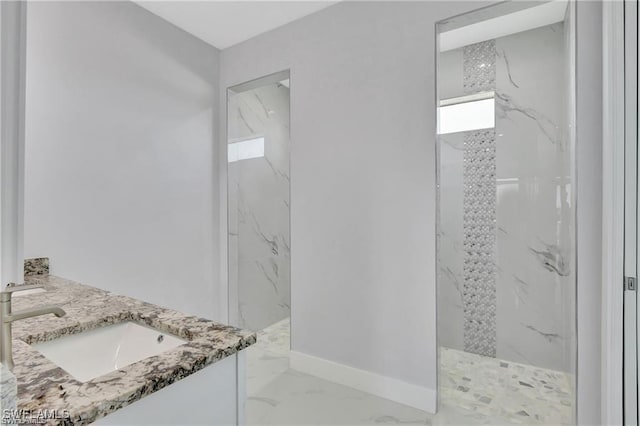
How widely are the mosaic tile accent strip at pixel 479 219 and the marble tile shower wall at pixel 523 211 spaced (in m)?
0.01

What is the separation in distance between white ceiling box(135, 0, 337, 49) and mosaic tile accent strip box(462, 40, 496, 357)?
1.38 metres

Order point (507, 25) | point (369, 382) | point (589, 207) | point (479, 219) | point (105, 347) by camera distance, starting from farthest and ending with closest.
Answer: point (479, 219) < point (507, 25) < point (369, 382) < point (589, 207) < point (105, 347)

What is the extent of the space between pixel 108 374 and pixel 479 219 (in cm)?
270

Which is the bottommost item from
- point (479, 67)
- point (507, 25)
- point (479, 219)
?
point (479, 219)

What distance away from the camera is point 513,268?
8.38 feet

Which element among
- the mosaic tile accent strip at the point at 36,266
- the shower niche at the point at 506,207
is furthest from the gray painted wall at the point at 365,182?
the mosaic tile accent strip at the point at 36,266

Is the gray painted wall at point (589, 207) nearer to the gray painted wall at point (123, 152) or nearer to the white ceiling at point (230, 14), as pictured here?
the white ceiling at point (230, 14)

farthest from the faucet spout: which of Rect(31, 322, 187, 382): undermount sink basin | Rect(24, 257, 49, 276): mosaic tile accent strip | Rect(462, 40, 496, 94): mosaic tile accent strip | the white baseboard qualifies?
Rect(462, 40, 496, 94): mosaic tile accent strip

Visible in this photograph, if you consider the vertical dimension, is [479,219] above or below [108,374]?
above

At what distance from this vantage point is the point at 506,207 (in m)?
2.56

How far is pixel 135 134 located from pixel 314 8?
1.54m

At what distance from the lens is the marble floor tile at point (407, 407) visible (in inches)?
70.0

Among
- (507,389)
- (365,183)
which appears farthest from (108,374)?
(507,389)

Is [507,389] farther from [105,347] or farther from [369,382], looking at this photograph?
[105,347]
